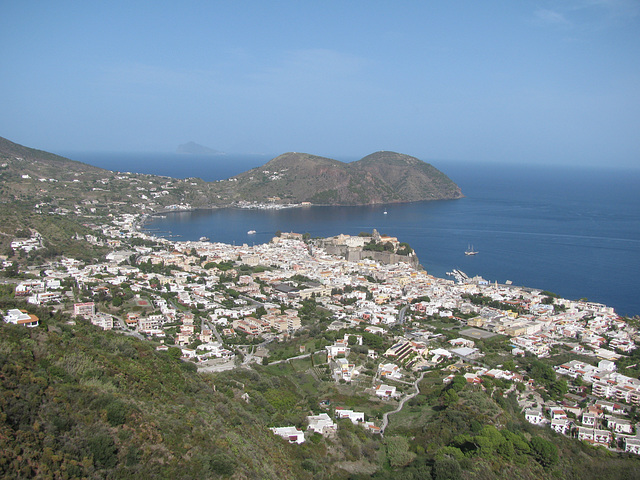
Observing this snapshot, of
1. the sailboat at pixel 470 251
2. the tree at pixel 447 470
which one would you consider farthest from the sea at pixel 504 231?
the tree at pixel 447 470

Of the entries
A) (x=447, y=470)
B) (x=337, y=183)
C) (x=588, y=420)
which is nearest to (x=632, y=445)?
(x=588, y=420)

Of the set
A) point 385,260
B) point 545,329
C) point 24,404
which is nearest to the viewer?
point 24,404

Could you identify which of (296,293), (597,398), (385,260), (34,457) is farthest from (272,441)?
(385,260)

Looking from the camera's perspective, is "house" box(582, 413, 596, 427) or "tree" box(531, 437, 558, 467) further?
"house" box(582, 413, 596, 427)

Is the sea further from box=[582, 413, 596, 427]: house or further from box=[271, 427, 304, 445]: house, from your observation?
box=[271, 427, 304, 445]: house

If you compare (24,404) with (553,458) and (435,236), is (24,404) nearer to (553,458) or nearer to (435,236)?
(553,458)

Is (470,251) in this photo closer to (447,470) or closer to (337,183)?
(447,470)

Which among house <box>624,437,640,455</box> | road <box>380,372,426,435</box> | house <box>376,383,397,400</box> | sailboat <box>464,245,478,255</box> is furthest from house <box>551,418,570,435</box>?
sailboat <box>464,245,478,255</box>
